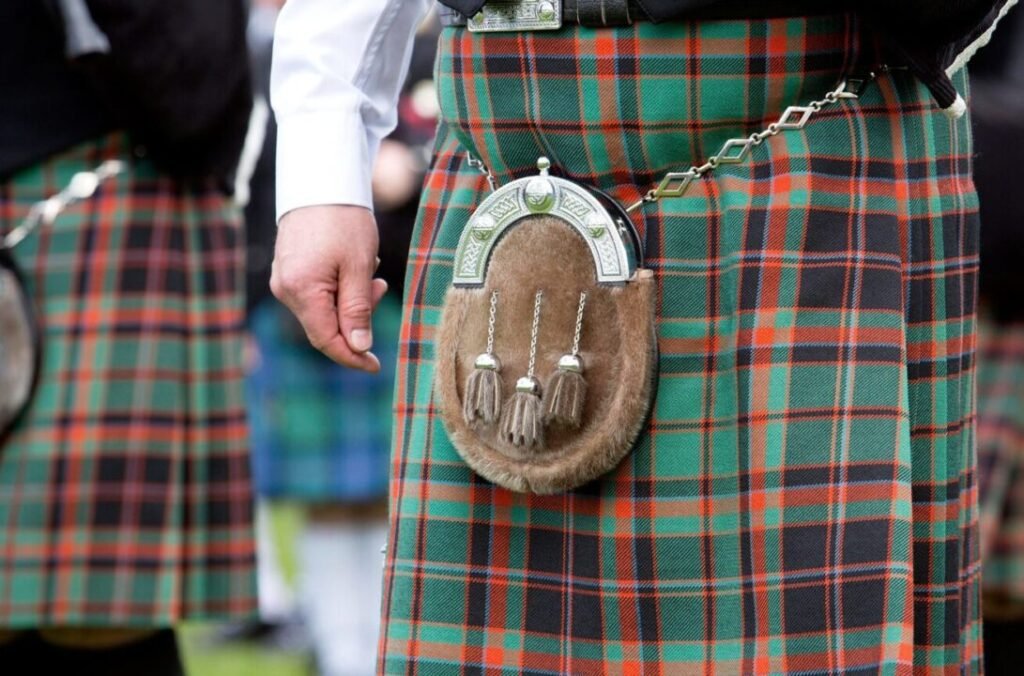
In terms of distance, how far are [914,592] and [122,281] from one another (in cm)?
154

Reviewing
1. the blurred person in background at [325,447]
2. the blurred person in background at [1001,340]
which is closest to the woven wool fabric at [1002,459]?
the blurred person in background at [1001,340]

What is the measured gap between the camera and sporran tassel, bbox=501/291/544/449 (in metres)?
1.66

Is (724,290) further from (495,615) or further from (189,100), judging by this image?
(189,100)

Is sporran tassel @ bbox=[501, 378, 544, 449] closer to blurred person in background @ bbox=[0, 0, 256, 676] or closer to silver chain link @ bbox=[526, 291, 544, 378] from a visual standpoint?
silver chain link @ bbox=[526, 291, 544, 378]

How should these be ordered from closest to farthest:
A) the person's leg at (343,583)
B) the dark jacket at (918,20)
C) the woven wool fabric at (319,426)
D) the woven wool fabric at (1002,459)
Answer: the dark jacket at (918,20) → the woven wool fabric at (1002,459) → the person's leg at (343,583) → the woven wool fabric at (319,426)

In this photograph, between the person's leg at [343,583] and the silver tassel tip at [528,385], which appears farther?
the person's leg at [343,583]

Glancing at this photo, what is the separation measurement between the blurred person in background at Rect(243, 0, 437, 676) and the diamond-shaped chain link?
2.87 meters

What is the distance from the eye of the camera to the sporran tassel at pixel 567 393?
5.41ft

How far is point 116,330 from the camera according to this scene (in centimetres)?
281

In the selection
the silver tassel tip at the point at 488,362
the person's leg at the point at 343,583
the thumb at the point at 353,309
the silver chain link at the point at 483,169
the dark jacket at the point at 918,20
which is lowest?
the person's leg at the point at 343,583

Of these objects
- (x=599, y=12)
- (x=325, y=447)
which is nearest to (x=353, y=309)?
(x=599, y=12)

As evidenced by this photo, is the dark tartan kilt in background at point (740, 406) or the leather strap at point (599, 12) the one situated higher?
the leather strap at point (599, 12)

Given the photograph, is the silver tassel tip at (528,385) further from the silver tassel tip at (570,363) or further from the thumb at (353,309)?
the thumb at (353,309)

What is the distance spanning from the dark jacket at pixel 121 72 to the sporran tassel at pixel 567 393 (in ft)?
4.19
